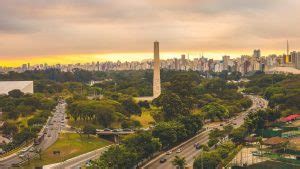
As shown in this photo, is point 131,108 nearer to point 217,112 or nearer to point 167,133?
point 217,112

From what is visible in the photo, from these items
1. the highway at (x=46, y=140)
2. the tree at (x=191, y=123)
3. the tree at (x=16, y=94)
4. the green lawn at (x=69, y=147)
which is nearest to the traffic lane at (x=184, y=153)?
the tree at (x=191, y=123)

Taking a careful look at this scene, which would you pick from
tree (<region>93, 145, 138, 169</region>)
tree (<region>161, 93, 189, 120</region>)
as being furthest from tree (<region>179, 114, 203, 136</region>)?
tree (<region>93, 145, 138, 169</region>)

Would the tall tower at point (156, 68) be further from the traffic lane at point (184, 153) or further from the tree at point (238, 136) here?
the tree at point (238, 136)

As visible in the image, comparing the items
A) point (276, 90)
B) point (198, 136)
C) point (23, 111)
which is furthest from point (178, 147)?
point (276, 90)

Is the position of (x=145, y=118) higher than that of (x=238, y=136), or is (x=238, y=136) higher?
(x=238, y=136)

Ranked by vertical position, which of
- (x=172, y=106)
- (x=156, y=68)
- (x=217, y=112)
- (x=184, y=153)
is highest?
(x=156, y=68)

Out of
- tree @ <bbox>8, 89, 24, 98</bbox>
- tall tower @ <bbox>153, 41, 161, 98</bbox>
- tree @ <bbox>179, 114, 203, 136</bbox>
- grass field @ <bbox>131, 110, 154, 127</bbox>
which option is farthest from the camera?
tree @ <bbox>8, 89, 24, 98</bbox>

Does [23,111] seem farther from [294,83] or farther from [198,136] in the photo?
[294,83]

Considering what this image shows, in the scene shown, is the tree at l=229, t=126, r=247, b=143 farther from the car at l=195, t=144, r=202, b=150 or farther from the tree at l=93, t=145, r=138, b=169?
the tree at l=93, t=145, r=138, b=169

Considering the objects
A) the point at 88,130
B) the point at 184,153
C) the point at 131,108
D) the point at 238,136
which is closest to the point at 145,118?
the point at 131,108
